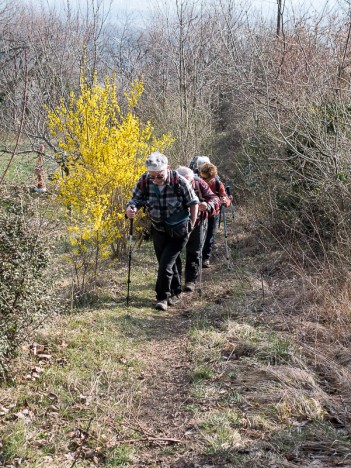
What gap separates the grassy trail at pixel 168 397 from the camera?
140 inches

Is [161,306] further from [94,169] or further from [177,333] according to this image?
[94,169]

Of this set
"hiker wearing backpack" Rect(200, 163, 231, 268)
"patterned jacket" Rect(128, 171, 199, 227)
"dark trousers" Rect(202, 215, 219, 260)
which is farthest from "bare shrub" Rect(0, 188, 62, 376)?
"dark trousers" Rect(202, 215, 219, 260)

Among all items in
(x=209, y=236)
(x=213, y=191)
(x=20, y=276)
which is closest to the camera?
(x=20, y=276)

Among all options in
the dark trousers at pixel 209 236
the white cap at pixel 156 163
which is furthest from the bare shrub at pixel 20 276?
the dark trousers at pixel 209 236

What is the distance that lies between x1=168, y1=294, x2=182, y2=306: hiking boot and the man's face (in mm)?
1678

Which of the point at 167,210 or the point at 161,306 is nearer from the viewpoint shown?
the point at 167,210

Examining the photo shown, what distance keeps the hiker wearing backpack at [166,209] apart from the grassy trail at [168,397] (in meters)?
0.75

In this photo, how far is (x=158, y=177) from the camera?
6.01m

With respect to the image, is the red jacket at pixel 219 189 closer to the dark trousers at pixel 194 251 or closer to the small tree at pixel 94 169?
the dark trousers at pixel 194 251

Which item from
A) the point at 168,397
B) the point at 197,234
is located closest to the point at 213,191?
the point at 197,234

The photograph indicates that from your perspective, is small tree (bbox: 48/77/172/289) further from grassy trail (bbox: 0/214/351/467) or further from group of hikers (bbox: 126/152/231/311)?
grassy trail (bbox: 0/214/351/467)

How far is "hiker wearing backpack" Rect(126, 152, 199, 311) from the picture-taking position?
20.2ft

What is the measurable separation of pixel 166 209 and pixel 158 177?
17.4 inches

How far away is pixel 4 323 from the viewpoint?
4.25 meters
